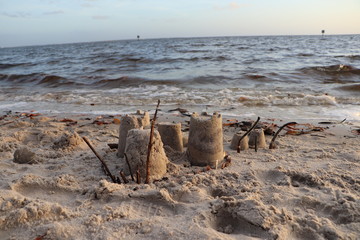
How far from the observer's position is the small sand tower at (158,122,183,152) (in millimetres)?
2994

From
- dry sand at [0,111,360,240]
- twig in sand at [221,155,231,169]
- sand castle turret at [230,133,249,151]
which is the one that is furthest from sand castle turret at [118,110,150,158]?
sand castle turret at [230,133,249,151]

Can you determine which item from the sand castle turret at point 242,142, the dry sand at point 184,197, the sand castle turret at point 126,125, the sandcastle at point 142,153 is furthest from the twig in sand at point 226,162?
the sand castle turret at point 126,125

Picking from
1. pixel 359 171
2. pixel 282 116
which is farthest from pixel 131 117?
pixel 282 116

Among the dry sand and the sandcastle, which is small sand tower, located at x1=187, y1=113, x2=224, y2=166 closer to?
the dry sand

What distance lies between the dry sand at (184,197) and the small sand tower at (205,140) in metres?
0.12

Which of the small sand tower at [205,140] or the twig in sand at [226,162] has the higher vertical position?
the small sand tower at [205,140]

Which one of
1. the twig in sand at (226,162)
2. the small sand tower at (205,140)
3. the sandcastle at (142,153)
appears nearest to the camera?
the sandcastle at (142,153)

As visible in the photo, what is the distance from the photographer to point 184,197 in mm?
2299

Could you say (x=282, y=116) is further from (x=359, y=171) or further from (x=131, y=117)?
(x=131, y=117)

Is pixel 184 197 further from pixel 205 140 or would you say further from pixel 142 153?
pixel 205 140

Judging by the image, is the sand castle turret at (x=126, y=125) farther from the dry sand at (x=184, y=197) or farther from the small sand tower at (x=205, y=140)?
the small sand tower at (x=205, y=140)

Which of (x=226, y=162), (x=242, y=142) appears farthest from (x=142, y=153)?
(x=242, y=142)

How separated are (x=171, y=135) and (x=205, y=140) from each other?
1.40 feet

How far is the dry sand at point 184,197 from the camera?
6.18 feet
